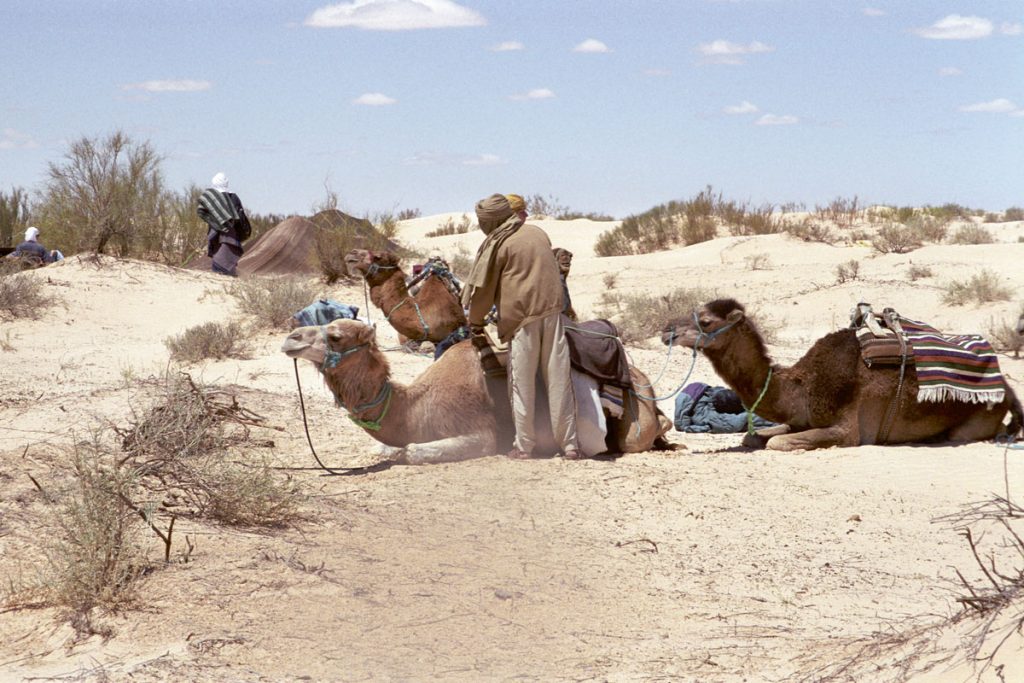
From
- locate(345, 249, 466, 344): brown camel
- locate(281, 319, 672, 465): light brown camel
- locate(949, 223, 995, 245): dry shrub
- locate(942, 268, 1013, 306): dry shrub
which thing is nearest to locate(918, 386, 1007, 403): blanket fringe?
locate(281, 319, 672, 465): light brown camel

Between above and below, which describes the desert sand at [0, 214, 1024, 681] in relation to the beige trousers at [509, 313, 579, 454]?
below

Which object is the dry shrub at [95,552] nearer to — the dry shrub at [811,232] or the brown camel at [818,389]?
the brown camel at [818,389]

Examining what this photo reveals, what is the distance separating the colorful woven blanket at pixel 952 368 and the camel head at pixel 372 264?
233 inches

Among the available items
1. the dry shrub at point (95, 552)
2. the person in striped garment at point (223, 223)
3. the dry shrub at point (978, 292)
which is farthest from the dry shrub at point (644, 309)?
the dry shrub at point (95, 552)

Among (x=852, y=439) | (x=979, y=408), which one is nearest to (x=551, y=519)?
(x=852, y=439)

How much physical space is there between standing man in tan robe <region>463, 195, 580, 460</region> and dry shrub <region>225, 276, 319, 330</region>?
737cm

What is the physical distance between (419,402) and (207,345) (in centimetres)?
610

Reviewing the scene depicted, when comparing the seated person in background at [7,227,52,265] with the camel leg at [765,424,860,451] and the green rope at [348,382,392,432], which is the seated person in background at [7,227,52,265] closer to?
the green rope at [348,382,392,432]

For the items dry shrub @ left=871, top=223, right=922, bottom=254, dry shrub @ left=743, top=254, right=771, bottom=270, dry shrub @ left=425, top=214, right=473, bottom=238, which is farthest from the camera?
dry shrub @ left=425, top=214, right=473, bottom=238

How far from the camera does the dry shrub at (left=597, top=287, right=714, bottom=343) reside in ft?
57.9

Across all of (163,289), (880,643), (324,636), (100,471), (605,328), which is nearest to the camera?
(880,643)

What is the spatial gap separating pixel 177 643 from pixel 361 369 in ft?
11.3

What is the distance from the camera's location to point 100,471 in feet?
22.2

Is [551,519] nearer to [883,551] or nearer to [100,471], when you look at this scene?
[883,551]
